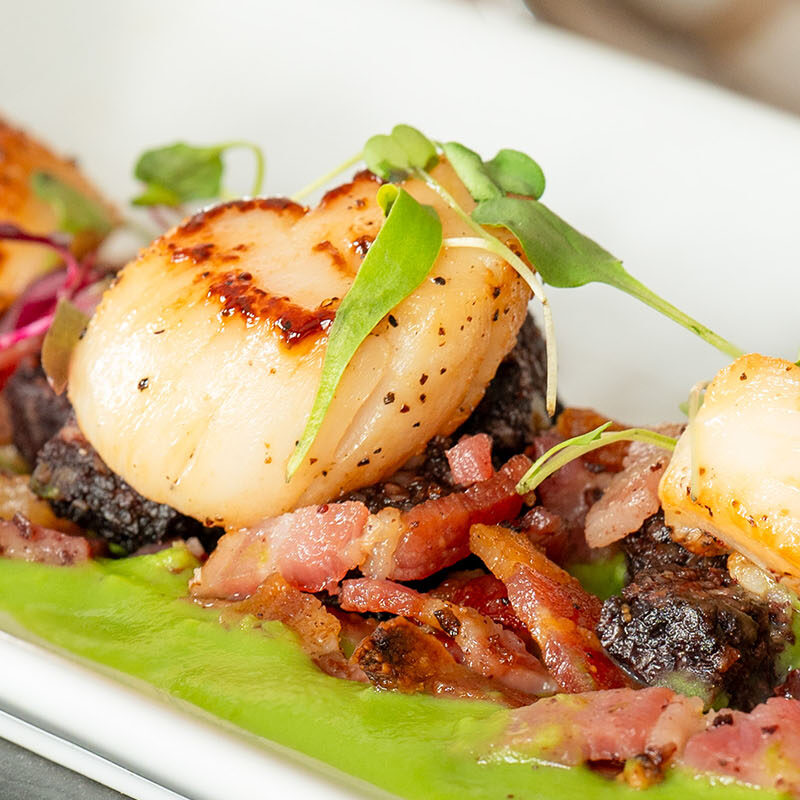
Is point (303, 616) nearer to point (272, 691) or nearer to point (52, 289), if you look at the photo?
point (272, 691)

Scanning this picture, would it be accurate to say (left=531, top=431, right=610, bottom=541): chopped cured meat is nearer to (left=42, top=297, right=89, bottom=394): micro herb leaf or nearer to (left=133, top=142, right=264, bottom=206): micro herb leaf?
(left=42, top=297, right=89, bottom=394): micro herb leaf

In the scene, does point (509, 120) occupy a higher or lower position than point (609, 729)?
higher

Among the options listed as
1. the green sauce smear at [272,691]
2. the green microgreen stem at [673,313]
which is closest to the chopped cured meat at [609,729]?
the green sauce smear at [272,691]

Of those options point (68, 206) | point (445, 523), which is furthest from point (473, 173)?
point (68, 206)

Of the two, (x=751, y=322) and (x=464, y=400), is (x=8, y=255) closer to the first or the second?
(x=464, y=400)

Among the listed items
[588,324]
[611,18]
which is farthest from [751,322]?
[611,18]

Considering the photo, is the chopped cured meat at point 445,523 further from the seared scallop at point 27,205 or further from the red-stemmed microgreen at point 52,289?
the seared scallop at point 27,205

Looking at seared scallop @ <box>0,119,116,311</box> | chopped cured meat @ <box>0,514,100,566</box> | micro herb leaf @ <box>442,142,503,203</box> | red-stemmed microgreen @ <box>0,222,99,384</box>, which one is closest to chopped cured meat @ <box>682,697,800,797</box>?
micro herb leaf @ <box>442,142,503,203</box>
